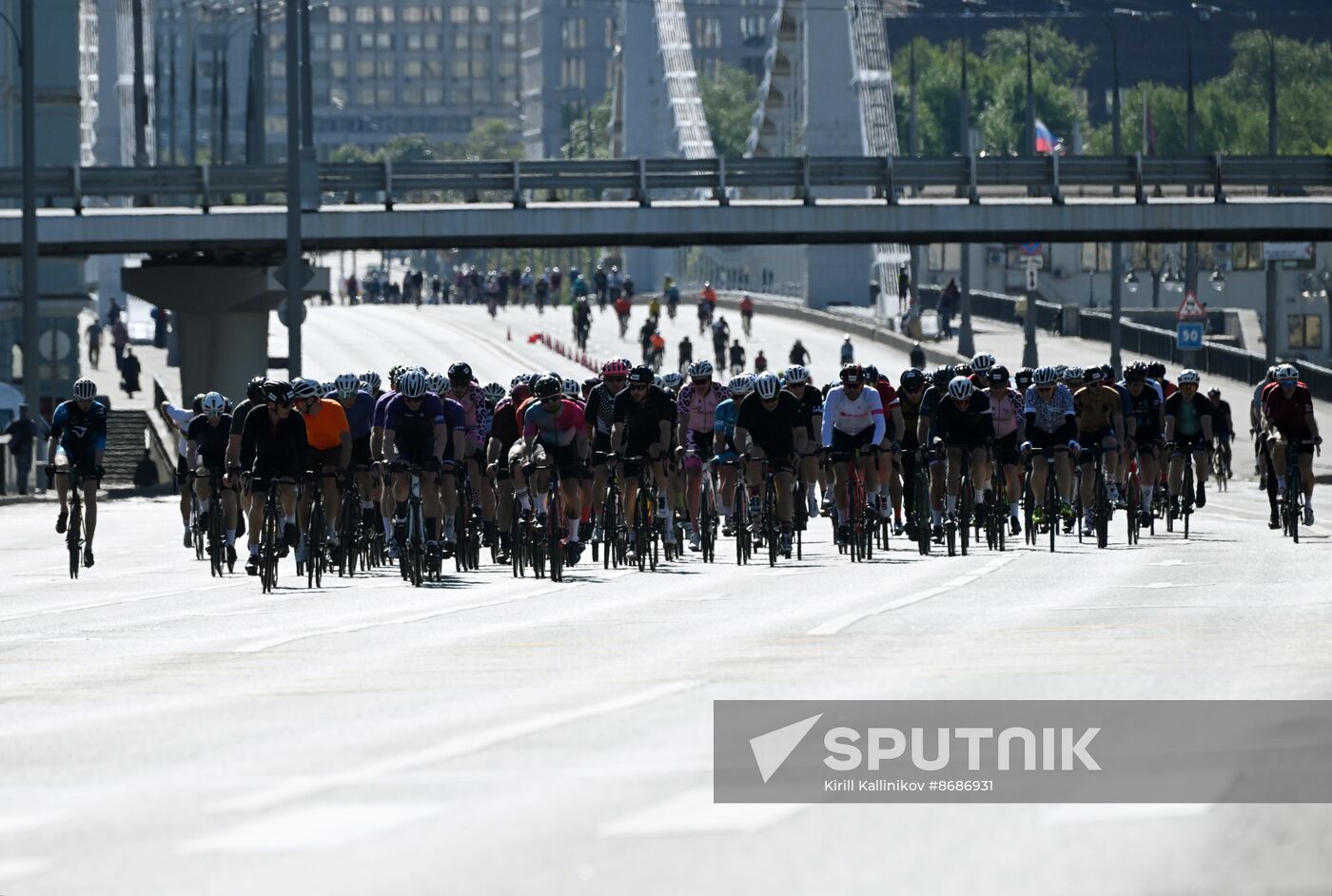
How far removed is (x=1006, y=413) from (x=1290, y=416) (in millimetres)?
2553

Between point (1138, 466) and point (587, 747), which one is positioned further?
point (1138, 466)

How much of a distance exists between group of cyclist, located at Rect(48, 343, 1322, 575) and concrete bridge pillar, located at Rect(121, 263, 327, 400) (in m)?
33.6

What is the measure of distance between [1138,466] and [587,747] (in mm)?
17873

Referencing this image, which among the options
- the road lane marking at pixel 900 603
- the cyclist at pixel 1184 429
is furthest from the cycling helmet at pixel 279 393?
the cyclist at pixel 1184 429

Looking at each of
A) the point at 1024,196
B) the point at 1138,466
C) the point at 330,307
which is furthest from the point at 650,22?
the point at 1138,466

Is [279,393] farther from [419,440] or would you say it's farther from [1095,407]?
[1095,407]

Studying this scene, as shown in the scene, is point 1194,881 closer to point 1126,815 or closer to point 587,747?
point 1126,815

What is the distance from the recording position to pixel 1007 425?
2481 centimetres

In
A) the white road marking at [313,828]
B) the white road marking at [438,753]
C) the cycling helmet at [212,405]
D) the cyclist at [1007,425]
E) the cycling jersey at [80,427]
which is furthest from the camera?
the cyclist at [1007,425]

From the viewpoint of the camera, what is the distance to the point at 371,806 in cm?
887

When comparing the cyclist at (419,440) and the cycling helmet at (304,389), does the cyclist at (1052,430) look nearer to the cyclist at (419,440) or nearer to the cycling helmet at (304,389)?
the cyclist at (419,440)

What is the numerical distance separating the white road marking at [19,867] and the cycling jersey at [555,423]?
13.0 metres

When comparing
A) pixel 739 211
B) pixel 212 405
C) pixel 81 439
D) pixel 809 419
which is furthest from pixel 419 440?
pixel 739 211

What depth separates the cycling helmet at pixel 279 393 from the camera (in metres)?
21.1
